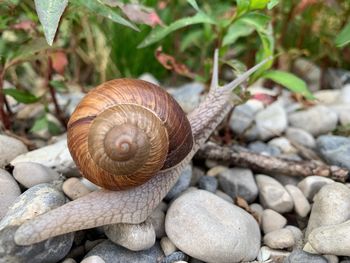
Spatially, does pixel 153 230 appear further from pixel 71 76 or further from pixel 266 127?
pixel 71 76

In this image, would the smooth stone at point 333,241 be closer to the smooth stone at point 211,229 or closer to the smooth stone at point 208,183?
the smooth stone at point 211,229

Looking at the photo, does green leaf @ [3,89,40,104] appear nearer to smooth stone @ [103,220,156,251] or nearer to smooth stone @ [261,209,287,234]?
smooth stone @ [103,220,156,251]

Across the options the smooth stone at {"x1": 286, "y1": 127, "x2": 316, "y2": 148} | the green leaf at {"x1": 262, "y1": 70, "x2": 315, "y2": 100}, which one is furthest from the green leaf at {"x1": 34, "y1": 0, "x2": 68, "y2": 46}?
the smooth stone at {"x1": 286, "y1": 127, "x2": 316, "y2": 148}

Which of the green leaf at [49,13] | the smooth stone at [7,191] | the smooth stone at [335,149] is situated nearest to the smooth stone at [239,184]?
the smooth stone at [335,149]

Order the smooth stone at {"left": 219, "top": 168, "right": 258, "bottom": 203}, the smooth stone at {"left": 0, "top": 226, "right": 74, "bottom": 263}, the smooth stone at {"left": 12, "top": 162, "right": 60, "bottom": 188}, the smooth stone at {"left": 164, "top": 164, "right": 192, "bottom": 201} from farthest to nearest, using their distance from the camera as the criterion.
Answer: the smooth stone at {"left": 219, "top": 168, "right": 258, "bottom": 203}
the smooth stone at {"left": 164, "top": 164, "right": 192, "bottom": 201}
the smooth stone at {"left": 12, "top": 162, "right": 60, "bottom": 188}
the smooth stone at {"left": 0, "top": 226, "right": 74, "bottom": 263}

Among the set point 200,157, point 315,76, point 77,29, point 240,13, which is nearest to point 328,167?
point 200,157
